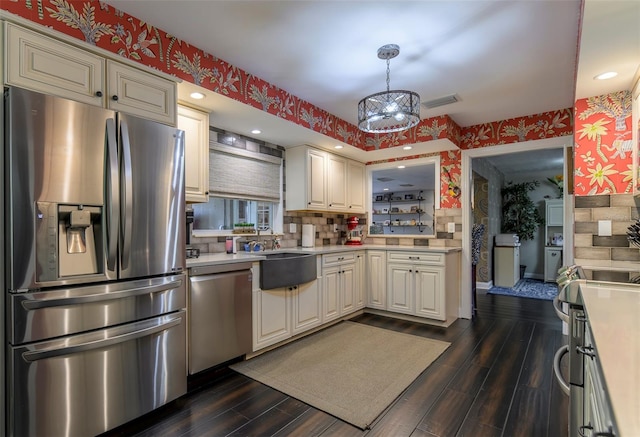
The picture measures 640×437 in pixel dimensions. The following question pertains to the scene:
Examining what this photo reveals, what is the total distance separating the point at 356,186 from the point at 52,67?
3.66 metres

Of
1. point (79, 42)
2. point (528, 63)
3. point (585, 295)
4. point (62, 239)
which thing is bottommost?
point (585, 295)

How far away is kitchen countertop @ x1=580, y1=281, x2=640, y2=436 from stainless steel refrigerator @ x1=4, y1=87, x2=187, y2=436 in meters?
2.03

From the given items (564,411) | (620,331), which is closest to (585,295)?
(620,331)

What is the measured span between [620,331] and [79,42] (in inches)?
103

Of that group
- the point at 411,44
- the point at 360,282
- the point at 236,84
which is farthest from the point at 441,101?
the point at 360,282

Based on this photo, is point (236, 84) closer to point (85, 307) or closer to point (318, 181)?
point (318, 181)

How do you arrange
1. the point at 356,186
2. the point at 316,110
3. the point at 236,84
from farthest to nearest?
the point at 356,186, the point at 316,110, the point at 236,84

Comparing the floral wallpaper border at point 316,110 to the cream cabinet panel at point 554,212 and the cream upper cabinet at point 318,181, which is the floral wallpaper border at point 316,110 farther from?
the cream cabinet panel at point 554,212

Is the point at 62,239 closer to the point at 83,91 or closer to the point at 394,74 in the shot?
the point at 83,91

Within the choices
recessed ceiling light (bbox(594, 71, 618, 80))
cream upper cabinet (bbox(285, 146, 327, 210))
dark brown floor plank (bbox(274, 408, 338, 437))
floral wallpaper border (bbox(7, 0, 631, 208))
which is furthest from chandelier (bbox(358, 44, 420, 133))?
dark brown floor plank (bbox(274, 408, 338, 437))

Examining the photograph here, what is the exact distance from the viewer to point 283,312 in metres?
2.98

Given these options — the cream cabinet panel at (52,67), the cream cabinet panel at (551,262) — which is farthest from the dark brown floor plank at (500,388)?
the cream cabinet panel at (551,262)

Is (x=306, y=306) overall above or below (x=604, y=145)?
below

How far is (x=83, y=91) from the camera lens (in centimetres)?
172
